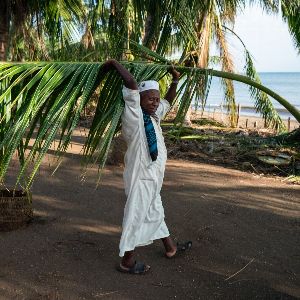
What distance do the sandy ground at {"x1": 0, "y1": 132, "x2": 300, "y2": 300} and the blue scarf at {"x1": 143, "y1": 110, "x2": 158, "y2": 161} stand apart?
104cm

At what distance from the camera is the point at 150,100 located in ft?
11.0

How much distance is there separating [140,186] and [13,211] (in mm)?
1718

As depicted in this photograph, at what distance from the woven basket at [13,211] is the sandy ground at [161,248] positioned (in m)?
0.11

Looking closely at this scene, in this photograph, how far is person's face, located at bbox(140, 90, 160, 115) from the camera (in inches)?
130

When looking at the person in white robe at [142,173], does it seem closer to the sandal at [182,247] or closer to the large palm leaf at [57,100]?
the large palm leaf at [57,100]

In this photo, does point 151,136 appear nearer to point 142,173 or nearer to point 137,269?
point 142,173

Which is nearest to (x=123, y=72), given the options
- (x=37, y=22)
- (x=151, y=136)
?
(x=151, y=136)

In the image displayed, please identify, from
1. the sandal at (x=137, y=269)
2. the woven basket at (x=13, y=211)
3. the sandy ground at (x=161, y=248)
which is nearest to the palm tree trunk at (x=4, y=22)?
the sandy ground at (x=161, y=248)

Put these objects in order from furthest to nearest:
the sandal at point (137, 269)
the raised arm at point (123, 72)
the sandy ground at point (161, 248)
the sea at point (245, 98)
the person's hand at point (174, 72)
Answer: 1. the sea at point (245, 98)
2. the sandal at point (137, 269)
3. the sandy ground at point (161, 248)
4. the person's hand at point (174, 72)
5. the raised arm at point (123, 72)

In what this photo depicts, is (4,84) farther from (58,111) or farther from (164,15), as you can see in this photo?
(164,15)

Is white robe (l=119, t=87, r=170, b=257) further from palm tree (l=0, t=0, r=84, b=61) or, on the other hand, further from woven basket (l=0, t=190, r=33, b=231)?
palm tree (l=0, t=0, r=84, b=61)

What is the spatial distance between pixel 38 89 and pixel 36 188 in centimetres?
376

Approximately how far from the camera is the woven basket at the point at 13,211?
4484 mm

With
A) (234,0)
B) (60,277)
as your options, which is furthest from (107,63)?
(234,0)
